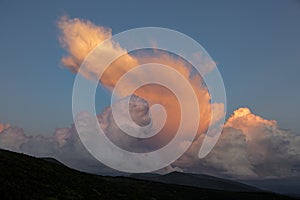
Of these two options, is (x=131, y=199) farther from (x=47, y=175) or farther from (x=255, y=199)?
(x=255, y=199)

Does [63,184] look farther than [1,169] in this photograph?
Yes

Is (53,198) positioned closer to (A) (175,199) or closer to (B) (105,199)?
(B) (105,199)

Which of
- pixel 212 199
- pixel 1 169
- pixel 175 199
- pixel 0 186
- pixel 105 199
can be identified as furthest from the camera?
pixel 212 199

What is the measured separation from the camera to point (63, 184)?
189 ft

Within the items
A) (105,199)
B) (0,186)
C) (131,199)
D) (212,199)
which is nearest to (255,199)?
(212,199)

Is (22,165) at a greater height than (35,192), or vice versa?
(22,165)

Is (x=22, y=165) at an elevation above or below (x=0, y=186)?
above

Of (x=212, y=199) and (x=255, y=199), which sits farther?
(x=255, y=199)

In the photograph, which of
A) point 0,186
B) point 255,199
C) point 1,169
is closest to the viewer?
point 0,186

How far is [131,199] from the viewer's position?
70375mm

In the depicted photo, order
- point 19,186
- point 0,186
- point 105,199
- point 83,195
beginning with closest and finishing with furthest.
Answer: point 0,186 → point 19,186 → point 83,195 → point 105,199

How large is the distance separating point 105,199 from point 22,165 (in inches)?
725

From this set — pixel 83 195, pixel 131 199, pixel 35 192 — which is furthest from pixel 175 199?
pixel 35 192

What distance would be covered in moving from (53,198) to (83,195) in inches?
401
